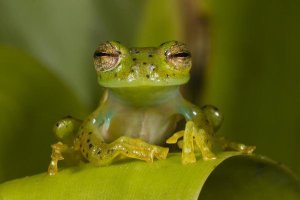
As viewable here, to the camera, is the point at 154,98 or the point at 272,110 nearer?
the point at 154,98

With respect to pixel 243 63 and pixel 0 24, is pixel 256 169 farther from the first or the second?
pixel 0 24

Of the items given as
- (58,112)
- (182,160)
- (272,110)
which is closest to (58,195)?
(182,160)

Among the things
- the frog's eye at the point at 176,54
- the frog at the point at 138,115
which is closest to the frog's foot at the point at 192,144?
the frog at the point at 138,115

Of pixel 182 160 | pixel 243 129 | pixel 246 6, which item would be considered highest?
pixel 246 6

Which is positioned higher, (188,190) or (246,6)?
(246,6)

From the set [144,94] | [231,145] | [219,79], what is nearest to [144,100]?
[144,94]

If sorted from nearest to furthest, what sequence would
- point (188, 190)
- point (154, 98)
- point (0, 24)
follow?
point (188, 190) → point (154, 98) → point (0, 24)

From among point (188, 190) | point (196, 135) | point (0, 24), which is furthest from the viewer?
point (0, 24)

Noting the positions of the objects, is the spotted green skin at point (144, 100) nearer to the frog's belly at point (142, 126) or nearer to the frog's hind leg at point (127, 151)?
the frog's belly at point (142, 126)
